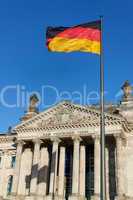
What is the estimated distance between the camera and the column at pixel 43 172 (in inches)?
1938

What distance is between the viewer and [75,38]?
2270cm

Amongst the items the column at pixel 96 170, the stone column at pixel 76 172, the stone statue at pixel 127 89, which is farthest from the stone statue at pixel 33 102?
the column at pixel 96 170

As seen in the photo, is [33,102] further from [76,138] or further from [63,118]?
[76,138]

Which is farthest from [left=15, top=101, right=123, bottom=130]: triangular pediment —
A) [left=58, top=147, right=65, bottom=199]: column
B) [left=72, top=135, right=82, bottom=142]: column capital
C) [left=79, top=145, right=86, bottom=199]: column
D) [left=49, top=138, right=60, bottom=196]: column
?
[left=58, top=147, right=65, bottom=199]: column

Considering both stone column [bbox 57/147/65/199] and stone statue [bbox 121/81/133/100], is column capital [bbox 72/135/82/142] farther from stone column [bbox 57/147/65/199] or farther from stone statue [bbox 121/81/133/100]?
stone statue [bbox 121/81/133/100]

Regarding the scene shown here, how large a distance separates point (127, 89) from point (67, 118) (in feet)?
34.9

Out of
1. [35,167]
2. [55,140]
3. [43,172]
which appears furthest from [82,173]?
[35,167]

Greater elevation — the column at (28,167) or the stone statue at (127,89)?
the stone statue at (127,89)

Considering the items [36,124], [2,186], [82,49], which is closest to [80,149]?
[36,124]

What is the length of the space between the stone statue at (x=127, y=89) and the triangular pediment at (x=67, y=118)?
699 centimetres

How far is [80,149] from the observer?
49.0 m

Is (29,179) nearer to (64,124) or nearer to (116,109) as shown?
(64,124)

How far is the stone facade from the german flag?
82.7 ft

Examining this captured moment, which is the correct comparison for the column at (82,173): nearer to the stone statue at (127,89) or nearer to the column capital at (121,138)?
A: the column capital at (121,138)
